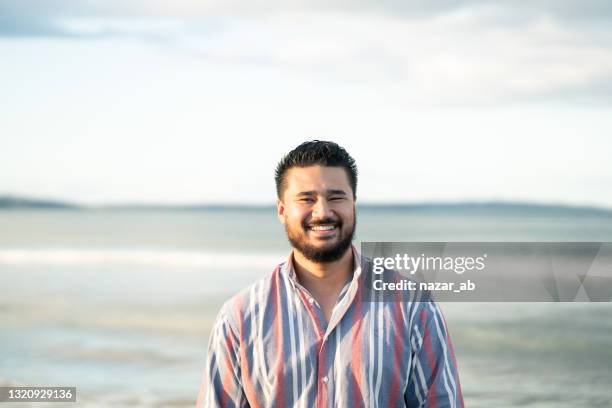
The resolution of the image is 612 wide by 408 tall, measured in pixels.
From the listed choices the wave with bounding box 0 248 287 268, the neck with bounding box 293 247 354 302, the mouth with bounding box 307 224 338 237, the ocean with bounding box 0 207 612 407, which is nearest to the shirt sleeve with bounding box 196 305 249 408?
the neck with bounding box 293 247 354 302

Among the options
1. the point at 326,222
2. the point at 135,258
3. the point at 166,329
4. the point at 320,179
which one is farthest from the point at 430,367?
the point at 135,258

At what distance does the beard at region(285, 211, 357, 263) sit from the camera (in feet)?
8.57

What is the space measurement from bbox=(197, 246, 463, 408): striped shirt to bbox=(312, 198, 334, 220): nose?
21 cm

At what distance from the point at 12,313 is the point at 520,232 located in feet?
61.3

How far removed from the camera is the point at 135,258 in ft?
63.9

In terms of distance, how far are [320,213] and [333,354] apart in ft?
1.38

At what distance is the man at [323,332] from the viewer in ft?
8.43

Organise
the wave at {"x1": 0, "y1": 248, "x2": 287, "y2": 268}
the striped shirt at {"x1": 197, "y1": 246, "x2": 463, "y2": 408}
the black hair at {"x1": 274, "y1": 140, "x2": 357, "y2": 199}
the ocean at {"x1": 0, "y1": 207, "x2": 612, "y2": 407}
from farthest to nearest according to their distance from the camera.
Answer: the wave at {"x1": 0, "y1": 248, "x2": 287, "y2": 268} < the ocean at {"x1": 0, "y1": 207, "x2": 612, "y2": 407} < the black hair at {"x1": 274, "y1": 140, "x2": 357, "y2": 199} < the striped shirt at {"x1": 197, "y1": 246, "x2": 463, "y2": 408}

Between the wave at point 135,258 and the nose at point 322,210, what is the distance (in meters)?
14.5

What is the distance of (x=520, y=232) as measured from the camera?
86.4 feet

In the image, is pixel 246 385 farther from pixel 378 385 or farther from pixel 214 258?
pixel 214 258

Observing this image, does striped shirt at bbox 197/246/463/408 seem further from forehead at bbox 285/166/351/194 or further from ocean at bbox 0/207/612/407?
ocean at bbox 0/207/612/407

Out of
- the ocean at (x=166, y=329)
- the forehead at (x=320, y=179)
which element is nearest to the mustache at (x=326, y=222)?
the forehead at (x=320, y=179)

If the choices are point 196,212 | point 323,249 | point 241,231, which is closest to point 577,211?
point 241,231
